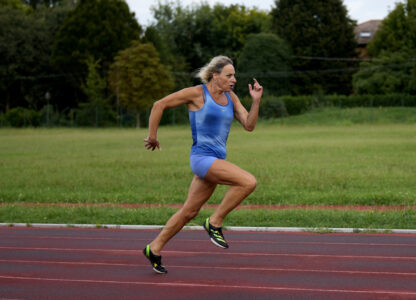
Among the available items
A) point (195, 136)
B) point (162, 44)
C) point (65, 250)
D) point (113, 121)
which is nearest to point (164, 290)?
point (195, 136)

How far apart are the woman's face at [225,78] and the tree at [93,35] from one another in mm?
63816

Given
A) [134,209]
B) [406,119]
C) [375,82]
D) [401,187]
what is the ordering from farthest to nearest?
[375,82]
[406,119]
[401,187]
[134,209]

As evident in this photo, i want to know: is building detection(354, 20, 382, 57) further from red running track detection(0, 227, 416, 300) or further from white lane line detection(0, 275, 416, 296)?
white lane line detection(0, 275, 416, 296)

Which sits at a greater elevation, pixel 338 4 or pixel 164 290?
pixel 338 4

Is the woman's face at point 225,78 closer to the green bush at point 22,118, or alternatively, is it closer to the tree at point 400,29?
the green bush at point 22,118

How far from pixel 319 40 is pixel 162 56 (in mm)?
18942

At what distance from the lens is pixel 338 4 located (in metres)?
76.8

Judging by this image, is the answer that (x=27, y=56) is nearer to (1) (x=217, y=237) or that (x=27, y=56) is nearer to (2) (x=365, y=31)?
(2) (x=365, y=31)

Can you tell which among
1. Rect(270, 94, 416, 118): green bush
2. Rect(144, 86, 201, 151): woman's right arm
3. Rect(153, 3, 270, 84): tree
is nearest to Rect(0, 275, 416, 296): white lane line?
Rect(144, 86, 201, 151): woman's right arm

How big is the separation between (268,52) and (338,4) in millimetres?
11276

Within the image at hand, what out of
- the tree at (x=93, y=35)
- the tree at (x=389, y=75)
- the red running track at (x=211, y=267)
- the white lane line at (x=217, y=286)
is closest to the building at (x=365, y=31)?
the tree at (x=389, y=75)

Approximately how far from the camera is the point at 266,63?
74.8 meters

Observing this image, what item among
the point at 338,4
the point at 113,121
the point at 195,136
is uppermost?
the point at 338,4

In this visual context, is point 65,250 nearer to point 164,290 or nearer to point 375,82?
point 164,290
